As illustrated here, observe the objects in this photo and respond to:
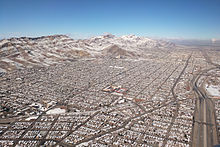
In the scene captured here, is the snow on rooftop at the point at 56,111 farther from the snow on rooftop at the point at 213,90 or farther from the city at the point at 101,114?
the snow on rooftop at the point at 213,90

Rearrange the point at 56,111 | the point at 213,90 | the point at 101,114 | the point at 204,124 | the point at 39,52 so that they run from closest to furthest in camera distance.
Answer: the point at 204,124 < the point at 101,114 < the point at 56,111 < the point at 213,90 < the point at 39,52

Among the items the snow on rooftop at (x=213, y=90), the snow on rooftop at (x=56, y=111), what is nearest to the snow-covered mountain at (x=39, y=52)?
the snow on rooftop at (x=56, y=111)

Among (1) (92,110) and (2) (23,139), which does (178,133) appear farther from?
(2) (23,139)

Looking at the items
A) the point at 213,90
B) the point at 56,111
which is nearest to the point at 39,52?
the point at 56,111

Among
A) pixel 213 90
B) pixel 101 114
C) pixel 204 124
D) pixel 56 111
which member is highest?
pixel 213 90

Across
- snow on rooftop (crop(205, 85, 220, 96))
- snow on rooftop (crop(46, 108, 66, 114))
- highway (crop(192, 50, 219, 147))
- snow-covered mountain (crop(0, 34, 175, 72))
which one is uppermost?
snow-covered mountain (crop(0, 34, 175, 72))

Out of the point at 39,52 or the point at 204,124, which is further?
the point at 39,52

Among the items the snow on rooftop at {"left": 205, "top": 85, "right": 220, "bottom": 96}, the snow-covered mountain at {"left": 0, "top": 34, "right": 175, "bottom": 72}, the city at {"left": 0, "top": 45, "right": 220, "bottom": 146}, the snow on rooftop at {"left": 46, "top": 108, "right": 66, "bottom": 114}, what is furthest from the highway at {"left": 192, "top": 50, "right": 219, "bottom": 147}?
the snow-covered mountain at {"left": 0, "top": 34, "right": 175, "bottom": 72}

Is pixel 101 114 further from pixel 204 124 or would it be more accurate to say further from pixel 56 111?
pixel 204 124

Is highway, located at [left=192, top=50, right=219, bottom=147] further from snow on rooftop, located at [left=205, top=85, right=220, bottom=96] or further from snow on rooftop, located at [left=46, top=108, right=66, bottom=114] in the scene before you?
snow on rooftop, located at [left=46, top=108, right=66, bottom=114]

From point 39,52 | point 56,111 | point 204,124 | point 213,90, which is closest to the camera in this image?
point 204,124

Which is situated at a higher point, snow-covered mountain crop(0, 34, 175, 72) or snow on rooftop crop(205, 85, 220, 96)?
snow-covered mountain crop(0, 34, 175, 72)

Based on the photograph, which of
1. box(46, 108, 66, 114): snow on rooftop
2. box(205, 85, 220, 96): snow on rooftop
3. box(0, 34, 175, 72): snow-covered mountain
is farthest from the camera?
box(0, 34, 175, 72): snow-covered mountain
